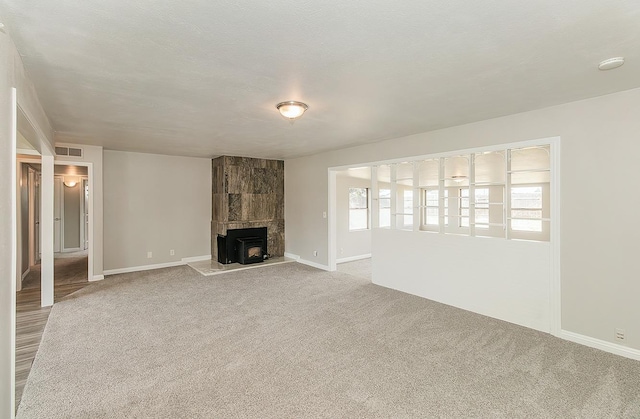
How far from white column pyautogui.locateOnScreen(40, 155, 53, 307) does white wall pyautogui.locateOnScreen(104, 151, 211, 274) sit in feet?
5.45

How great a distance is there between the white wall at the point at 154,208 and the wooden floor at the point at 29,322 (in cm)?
108

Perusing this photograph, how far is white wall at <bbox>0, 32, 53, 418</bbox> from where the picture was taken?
66.8 inches

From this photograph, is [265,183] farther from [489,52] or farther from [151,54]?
[489,52]

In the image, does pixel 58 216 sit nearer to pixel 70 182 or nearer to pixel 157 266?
pixel 70 182

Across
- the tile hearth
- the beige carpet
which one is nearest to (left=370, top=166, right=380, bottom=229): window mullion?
the beige carpet

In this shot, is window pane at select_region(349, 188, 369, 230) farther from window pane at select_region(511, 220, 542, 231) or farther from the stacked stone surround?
window pane at select_region(511, 220, 542, 231)

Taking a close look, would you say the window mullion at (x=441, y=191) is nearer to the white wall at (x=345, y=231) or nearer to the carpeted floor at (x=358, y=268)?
the carpeted floor at (x=358, y=268)

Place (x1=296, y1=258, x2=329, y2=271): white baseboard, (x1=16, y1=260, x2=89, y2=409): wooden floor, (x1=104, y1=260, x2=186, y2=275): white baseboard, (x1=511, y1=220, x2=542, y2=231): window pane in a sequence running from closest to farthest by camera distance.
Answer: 1. (x1=16, y1=260, x2=89, y2=409): wooden floor
2. (x1=104, y1=260, x2=186, y2=275): white baseboard
3. (x1=511, y1=220, x2=542, y2=231): window pane
4. (x1=296, y1=258, x2=329, y2=271): white baseboard

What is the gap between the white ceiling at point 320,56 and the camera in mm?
1688

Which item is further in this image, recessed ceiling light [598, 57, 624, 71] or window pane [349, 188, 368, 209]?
window pane [349, 188, 368, 209]

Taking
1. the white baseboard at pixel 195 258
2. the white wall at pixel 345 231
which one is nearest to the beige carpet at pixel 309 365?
the white baseboard at pixel 195 258

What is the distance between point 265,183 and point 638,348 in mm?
6657

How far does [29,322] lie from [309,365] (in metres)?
3.67

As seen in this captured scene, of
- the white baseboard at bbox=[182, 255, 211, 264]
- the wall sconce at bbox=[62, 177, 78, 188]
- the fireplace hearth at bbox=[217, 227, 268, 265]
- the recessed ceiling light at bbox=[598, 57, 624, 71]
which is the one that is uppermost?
the recessed ceiling light at bbox=[598, 57, 624, 71]
